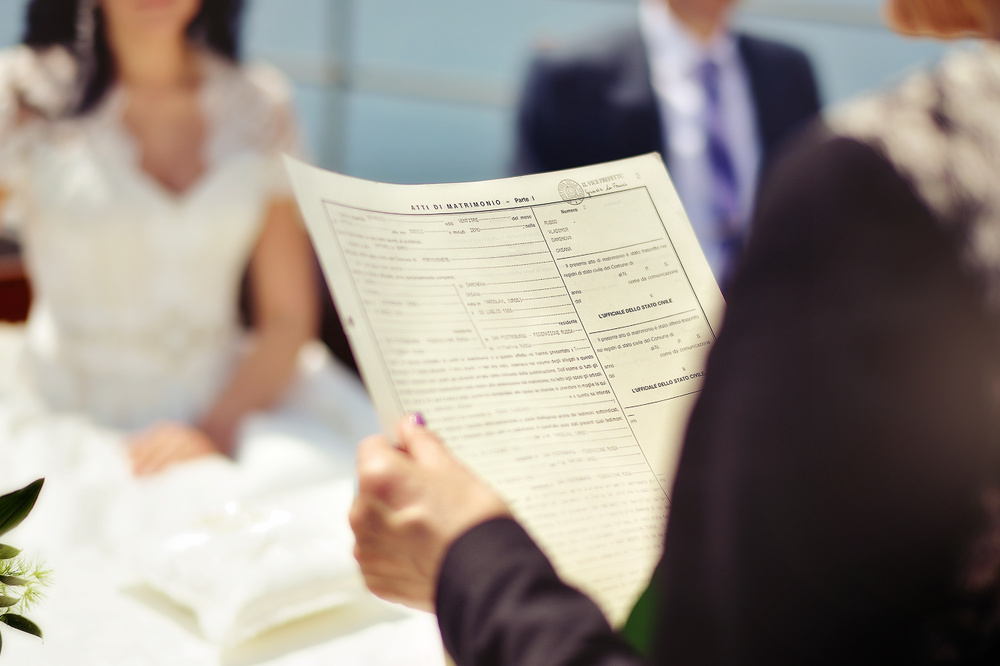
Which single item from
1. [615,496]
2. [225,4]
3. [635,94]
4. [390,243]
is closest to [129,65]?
[225,4]

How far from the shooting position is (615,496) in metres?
0.53

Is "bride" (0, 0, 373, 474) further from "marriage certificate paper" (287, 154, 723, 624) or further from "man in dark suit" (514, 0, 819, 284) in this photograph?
"marriage certificate paper" (287, 154, 723, 624)

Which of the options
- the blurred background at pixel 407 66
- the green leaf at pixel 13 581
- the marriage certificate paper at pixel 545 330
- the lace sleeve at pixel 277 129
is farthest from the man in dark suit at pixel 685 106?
the green leaf at pixel 13 581

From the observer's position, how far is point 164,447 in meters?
1.39

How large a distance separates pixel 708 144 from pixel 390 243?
1.47 meters

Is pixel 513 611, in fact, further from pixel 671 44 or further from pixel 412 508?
pixel 671 44

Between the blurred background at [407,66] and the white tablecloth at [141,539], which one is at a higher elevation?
the white tablecloth at [141,539]

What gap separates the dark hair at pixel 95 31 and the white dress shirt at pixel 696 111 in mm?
907

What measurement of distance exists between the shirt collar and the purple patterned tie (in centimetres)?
3

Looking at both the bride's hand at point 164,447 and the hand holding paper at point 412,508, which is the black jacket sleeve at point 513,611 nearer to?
the hand holding paper at point 412,508

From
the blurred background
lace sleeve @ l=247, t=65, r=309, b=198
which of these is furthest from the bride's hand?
Answer: the blurred background

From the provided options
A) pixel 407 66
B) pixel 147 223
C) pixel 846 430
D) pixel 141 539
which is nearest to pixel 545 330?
pixel 846 430

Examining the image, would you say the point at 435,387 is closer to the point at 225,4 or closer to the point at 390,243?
the point at 390,243

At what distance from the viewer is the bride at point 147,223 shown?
151 centimetres
